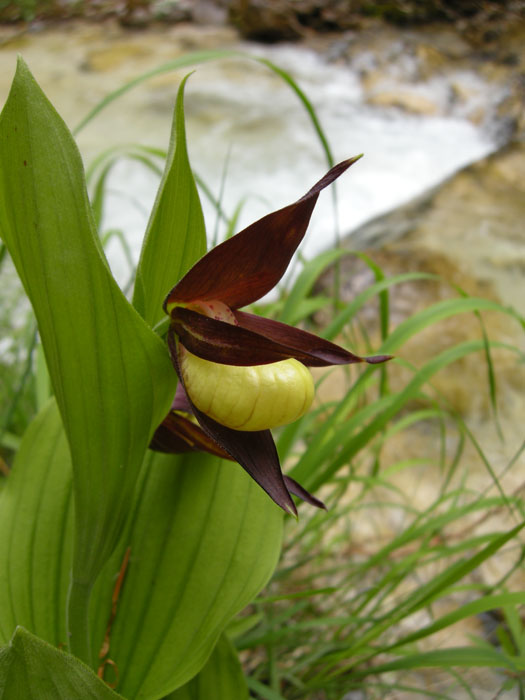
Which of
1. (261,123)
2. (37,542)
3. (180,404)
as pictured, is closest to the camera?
(180,404)

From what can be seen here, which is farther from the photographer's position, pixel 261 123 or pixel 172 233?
pixel 261 123

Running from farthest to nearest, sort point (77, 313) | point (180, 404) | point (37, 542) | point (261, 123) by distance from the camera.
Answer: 1. point (261, 123)
2. point (37, 542)
3. point (180, 404)
4. point (77, 313)

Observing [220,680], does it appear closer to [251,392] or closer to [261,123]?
[251,392]

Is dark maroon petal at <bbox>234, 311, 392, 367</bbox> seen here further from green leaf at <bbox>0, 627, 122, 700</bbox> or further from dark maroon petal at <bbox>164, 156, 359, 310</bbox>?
green leaf at <bbox>0, 627, 122, 700</bbox>

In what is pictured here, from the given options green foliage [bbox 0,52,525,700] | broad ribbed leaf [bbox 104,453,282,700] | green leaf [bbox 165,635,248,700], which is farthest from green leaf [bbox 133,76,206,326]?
green leaf [bbox 165,635,248,700]

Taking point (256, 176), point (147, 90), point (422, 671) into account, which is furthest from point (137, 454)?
point (147, 90)

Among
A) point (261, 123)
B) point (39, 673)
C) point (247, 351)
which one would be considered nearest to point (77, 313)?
point (247, 351)

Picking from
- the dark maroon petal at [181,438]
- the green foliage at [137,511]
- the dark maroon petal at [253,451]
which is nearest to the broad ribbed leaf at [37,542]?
the green foliage at [137,511]

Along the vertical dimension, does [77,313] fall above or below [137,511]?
above
